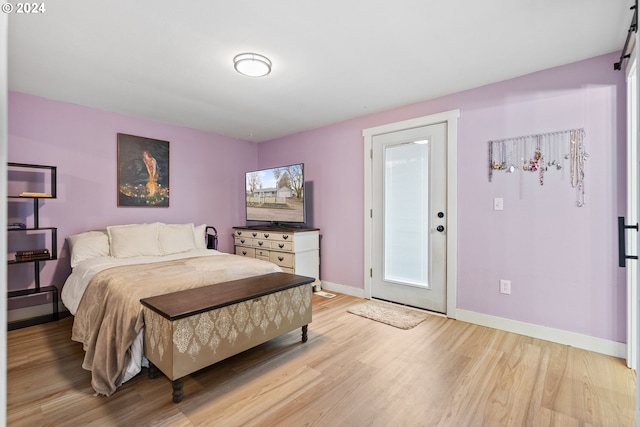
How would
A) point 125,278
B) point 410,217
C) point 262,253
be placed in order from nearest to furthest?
point 125,278 → point 410,217 → point 262,253

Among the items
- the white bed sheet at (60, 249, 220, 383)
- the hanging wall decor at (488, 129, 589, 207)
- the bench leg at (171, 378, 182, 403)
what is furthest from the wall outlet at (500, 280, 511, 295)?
the white bed sheet at (60, 249, 220, 383)

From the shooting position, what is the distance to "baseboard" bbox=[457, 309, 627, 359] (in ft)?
7.59

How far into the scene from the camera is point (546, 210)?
2592 mm

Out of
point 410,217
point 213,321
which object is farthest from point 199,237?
point 410,217

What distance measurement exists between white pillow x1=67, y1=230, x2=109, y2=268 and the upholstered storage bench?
170cm

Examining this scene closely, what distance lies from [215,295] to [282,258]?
77.1 inches

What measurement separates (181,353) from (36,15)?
2219mm

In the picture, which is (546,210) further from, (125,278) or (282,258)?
(125,278)

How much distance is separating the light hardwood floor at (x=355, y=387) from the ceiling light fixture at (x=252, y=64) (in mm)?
2252

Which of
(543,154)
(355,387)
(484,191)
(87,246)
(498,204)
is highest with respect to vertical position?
(543,154)

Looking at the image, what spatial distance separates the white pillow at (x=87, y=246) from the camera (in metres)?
3.08

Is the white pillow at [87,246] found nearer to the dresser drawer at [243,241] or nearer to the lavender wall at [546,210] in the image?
the dresser drawer at [243,241]

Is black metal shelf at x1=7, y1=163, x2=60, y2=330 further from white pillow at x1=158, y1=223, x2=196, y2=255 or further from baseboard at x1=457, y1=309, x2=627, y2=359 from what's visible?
baseboard at x1=457, y1=309, x2=627, y2=359

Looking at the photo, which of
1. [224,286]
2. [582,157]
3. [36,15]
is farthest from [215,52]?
[582,157]
